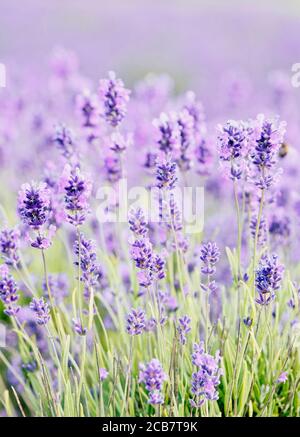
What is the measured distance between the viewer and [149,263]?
1.28 meters

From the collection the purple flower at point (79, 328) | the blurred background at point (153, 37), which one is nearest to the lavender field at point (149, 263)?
the purple flower at point (79, 328)

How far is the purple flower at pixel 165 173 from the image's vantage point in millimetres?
1348

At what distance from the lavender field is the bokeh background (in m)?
3.54

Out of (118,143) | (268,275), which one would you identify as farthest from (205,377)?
(118,143)

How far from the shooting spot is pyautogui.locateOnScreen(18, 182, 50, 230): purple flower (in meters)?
1.22

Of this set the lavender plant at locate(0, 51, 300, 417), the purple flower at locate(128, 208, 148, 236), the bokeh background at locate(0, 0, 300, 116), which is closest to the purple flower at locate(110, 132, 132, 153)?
the lavender plant at locate(0, 51, 300, 417)

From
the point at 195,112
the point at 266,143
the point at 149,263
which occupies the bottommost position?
the point at 149,263

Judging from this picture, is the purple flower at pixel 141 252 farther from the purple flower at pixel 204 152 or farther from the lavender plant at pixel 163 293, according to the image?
the purple flower at pixel 204 152

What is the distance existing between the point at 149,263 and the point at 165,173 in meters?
0.20

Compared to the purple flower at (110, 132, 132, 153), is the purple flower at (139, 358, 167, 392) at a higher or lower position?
lower

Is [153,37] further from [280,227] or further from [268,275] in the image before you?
[268,275]

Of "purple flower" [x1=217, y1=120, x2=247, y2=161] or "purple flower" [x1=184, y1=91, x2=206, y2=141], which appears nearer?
"purple flower" [x1=217, y1=120, x2=247, y2=161]

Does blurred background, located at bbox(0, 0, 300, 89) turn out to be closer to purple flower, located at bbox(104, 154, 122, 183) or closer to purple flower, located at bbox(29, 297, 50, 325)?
purple flower, located at bbox(104, 154, 122, 183)
